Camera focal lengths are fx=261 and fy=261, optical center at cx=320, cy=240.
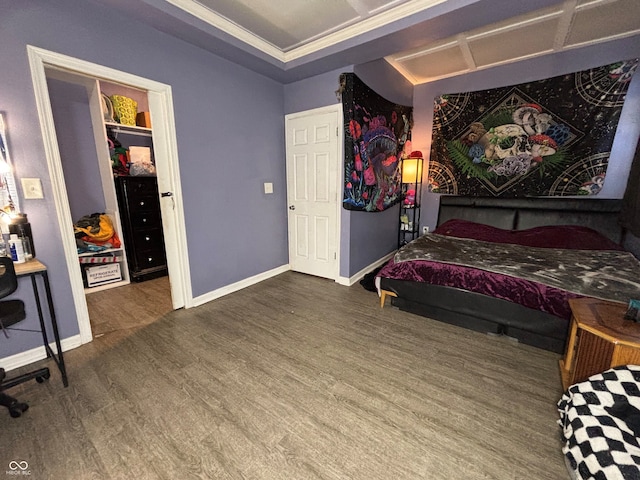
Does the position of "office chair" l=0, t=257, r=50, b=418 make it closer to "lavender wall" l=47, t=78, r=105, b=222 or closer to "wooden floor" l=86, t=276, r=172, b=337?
"wooden floor" l=86, t=276, r=172, b=337

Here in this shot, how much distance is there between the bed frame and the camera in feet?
6.56

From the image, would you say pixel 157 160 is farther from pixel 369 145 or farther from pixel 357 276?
pixel 357 276

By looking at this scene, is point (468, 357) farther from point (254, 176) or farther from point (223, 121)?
point (223, 121)

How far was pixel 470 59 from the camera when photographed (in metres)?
3.28

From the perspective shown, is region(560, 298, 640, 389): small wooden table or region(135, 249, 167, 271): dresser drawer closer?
region(560, 298, 640, 389): small wooden table

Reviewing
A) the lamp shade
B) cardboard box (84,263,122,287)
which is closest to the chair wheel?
cardboard box (84,263,122,287)

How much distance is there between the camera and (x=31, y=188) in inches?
70.1

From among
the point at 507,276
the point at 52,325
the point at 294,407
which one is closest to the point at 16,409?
the point at 52,325

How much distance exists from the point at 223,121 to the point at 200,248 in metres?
1.38

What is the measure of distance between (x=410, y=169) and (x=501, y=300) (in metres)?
2.60

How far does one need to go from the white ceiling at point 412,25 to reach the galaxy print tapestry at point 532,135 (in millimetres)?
464

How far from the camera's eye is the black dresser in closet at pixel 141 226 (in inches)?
127

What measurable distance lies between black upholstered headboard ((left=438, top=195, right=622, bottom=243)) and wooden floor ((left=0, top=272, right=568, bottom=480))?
2.07 meters

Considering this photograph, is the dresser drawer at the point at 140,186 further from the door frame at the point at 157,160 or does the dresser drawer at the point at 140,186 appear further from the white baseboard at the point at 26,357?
the white baseboard at the point at 26,357
